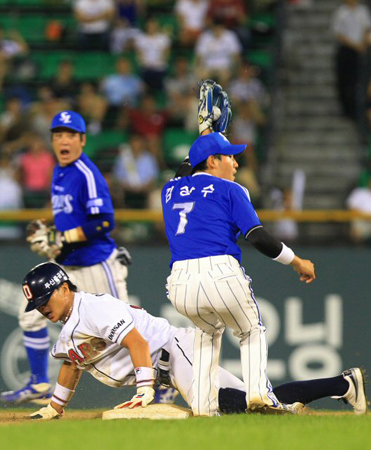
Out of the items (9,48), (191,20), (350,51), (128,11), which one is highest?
(128,11)

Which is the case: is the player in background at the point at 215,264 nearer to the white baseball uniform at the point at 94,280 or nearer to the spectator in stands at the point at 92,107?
the white baseball uniform at the point at 94,280

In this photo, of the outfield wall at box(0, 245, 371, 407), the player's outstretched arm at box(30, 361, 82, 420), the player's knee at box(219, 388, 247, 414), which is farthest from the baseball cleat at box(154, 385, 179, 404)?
the outfield wall at box(0, 245, 371, 407)

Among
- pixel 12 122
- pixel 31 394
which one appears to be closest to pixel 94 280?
pixel 31 394

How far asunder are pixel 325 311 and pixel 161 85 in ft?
17.4

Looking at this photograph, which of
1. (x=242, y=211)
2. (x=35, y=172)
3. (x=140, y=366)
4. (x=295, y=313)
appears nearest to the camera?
(x=242, y=211)

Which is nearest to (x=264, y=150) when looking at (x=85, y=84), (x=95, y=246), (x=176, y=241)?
(x=85, y=84)

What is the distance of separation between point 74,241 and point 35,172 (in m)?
4.25

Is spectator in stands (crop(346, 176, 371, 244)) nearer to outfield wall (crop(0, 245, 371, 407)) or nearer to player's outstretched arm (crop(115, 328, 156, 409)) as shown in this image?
A: outfield wall (crop(0, 245, 371, 407))

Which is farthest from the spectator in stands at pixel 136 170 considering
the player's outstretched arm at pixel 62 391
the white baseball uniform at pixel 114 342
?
the player's outstretched arm at pixel 62 391

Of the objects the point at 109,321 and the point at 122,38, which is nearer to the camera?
the point at 109,321

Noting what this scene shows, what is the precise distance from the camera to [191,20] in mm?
15109

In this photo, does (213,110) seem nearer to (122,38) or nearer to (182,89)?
(182,89)

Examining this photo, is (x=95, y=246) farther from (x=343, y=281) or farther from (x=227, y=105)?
(x=343, y=281)

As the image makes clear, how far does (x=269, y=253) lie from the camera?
659 cm
